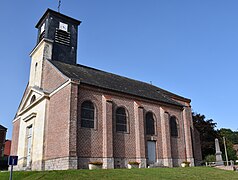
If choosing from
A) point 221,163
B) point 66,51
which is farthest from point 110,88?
point 221,163

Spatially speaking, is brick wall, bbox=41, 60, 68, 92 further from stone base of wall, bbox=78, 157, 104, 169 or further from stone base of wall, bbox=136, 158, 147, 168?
stone base of wall, bbox=136, 158, 147, 168

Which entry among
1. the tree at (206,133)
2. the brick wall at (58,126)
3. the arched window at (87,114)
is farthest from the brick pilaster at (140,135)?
the tree at (206,133)

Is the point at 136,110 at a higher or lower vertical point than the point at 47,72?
lower

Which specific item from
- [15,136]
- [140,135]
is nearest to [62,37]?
[15,136]

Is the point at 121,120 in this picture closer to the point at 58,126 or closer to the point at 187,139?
the point at 58,126

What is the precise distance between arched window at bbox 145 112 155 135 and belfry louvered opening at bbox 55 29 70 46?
10968 millimetres

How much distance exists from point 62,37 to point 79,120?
10685 millimetres

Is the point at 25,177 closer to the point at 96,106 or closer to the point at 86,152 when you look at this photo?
the point at 86,152

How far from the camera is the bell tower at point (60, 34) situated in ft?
80.7

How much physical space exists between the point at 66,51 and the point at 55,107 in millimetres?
7738

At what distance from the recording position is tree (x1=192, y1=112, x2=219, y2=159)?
1368 inches

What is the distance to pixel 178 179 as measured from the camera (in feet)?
43.1

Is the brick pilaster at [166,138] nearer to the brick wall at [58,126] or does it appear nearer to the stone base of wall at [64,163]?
the stone base of wall at [64,163]

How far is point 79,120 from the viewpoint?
18312 mm
